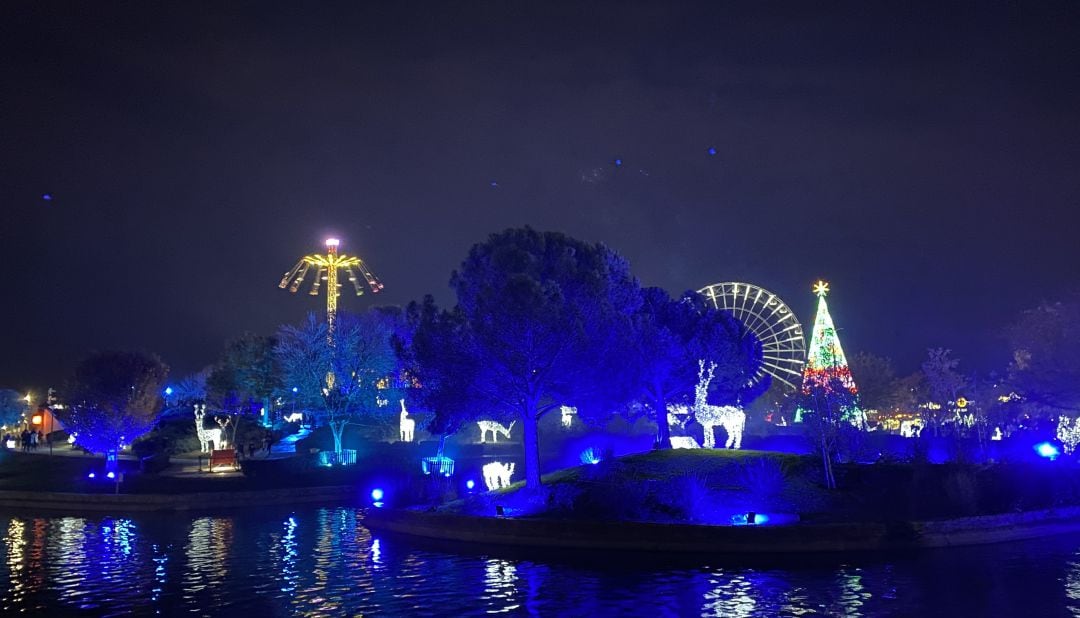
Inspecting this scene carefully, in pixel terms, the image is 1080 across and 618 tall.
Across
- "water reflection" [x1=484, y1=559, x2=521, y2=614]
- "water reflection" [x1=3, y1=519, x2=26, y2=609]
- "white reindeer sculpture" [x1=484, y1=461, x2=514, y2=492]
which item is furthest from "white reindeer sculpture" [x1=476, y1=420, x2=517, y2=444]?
"water reflection" [x1=484, y1=559, x2=521, y2=614]

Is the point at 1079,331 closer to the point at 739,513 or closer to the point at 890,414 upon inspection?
the point at 739,513

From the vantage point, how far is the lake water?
68.9 feet

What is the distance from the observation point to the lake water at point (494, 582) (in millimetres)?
21016

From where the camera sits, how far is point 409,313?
1726 inches

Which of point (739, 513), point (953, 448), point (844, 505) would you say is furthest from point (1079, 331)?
point (739, 513)

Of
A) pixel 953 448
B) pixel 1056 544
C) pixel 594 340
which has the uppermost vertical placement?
pixel 594 340

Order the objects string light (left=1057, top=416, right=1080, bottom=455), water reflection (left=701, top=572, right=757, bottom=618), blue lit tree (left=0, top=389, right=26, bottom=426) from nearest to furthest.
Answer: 1. water reflection (left=701, top=572, right=757, bottom=618)
2. string light (left=1057, top=416, right=1080, bottom=455)
3. blue lit tree (left=0, top=389, right=26, bottom=426)

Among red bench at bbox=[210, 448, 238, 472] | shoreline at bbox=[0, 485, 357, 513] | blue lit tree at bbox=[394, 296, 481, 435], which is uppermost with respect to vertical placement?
blue lit tree at bbox=[394, 296, 481, 435]

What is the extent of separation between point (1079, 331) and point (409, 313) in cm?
4207

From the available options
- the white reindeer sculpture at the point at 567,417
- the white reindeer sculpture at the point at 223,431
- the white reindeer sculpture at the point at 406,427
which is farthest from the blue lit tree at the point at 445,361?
the white reindeer sculpture at the point at 223,431

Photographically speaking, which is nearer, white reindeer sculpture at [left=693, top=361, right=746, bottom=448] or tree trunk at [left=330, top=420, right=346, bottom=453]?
white reindeer sculpture at [left=693, top=361, right=746, bottom=448]

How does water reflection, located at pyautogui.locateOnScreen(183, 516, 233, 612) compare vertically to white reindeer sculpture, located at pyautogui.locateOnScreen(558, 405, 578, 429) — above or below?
below

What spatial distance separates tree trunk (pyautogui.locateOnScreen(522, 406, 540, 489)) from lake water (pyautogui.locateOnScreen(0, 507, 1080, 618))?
26.3ft

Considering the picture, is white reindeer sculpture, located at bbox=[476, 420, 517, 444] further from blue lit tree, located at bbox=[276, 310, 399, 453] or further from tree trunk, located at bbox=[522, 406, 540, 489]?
tree trunk, located at bbox=[522, 406, 540, 489]
